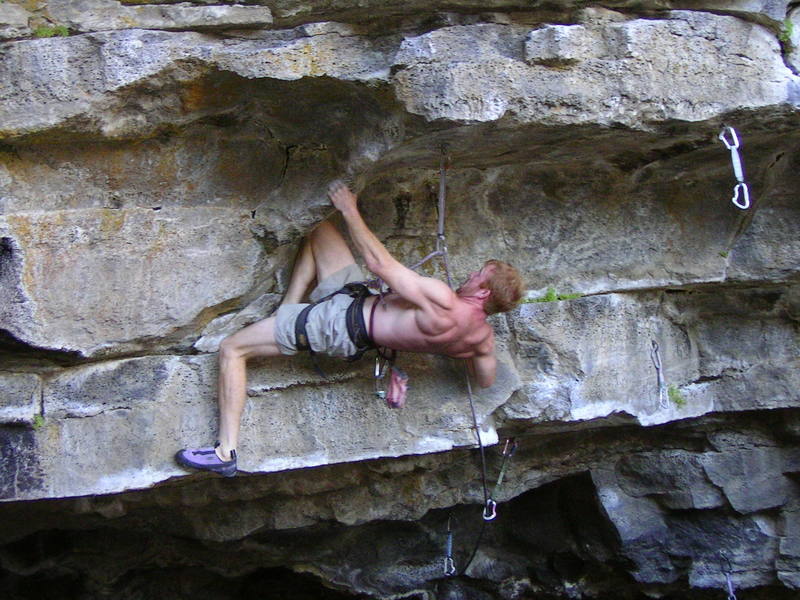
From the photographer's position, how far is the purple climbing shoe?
3744mm

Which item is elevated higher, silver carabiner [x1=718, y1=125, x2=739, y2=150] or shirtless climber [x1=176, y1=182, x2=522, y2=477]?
silver carabiner [x1=718, y1=125, x2=739, y2=150]

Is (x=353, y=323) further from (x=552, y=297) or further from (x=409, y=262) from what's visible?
(x=552, y=297)

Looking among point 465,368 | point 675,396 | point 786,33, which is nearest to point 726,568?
point 675,396

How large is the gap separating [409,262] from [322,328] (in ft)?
2.19

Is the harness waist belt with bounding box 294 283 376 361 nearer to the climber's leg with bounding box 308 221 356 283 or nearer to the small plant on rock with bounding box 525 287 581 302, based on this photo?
the climber's leg with bounding box 308 221 356 283

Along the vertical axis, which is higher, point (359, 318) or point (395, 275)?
point (395, 275)

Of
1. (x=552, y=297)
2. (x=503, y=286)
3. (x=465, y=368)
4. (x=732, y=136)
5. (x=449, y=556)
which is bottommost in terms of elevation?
(x=449, y=556)

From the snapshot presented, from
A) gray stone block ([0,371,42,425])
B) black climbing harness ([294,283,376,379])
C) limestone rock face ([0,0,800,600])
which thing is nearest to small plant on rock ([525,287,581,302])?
limestone rock face ([0,0,800,600])

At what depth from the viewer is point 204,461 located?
12.3ft

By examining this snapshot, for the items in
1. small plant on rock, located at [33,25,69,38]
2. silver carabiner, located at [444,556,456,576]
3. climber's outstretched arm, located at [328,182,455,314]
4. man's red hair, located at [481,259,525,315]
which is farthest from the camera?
silver carabiner, located at [444,556,456,576]

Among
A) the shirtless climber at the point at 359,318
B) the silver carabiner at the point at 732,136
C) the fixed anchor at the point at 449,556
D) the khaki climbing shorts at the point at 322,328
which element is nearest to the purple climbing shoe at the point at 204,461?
the shirtless climber at the point at 359,318

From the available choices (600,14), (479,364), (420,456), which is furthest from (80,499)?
(600,14)

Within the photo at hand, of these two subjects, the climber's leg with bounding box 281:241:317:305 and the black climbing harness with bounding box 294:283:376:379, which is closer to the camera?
the black climbing harness with bounding box 294:283:376:379

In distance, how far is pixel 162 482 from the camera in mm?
3836
